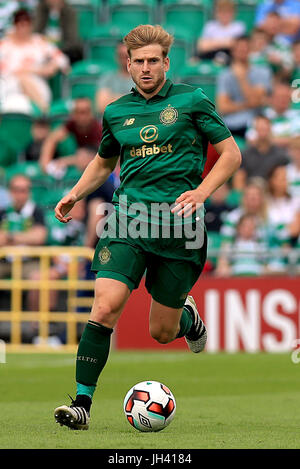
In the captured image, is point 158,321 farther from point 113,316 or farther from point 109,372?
point 109,372

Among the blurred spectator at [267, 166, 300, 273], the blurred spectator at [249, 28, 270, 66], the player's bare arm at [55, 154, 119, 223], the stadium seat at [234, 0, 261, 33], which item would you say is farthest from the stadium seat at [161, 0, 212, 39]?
the player's bare arm at [55, 154, 119, 223]

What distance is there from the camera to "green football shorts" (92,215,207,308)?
622cm

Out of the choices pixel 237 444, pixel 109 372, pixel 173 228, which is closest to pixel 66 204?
pixel 173 228

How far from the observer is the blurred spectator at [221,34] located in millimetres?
16609

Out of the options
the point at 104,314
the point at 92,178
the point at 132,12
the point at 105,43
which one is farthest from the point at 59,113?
the point at 104,314

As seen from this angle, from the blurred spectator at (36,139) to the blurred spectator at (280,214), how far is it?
3592mm

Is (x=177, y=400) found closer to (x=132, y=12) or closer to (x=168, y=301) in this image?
(x=168, y=301)

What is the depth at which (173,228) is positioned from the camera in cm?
642

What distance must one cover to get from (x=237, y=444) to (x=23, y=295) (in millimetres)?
8935

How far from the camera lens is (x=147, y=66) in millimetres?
6324

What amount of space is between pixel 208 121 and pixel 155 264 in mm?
959

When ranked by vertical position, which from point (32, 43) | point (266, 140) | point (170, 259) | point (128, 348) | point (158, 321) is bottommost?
point (128, 348)

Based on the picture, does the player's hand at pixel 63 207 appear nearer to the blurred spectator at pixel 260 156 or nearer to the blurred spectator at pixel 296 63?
the blurred spectator at pixel 260 156

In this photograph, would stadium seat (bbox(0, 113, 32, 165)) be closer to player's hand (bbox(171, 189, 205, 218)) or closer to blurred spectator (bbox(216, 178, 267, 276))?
blurred spectator (bbox(216, 178, 267, 276))
